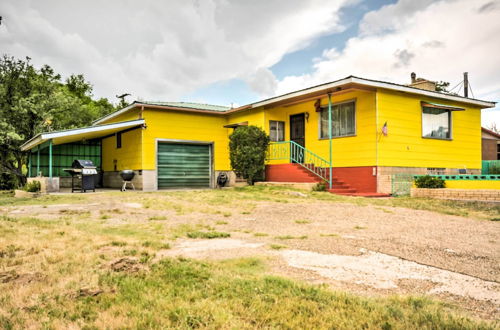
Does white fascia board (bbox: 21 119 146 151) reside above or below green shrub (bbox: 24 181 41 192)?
above

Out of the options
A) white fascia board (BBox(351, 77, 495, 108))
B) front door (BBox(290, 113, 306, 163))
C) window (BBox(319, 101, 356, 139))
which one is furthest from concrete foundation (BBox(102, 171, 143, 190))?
white fascia board (BBox(351, 77, 495, 108))

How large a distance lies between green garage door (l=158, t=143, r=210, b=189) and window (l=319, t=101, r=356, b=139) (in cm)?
596

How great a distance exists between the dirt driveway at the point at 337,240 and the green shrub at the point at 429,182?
1.80 metres

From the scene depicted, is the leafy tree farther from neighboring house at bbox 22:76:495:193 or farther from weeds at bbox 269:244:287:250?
weeds at bbox 269:244:287:250

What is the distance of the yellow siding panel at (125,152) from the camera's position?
639 inches

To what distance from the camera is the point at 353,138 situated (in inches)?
527

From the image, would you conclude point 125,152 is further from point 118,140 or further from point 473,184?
point 473,184

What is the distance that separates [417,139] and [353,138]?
97.8 inches

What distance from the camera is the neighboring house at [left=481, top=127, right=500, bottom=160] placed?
22.1 m

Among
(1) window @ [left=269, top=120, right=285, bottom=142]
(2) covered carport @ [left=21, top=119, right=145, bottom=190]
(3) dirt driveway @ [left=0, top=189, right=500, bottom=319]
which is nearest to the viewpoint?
(3) dirt driveway @ [left=0, top=189, right=500, bottom=319]

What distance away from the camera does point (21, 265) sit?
3.79 meters

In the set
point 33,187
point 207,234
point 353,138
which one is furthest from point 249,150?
point 207,234

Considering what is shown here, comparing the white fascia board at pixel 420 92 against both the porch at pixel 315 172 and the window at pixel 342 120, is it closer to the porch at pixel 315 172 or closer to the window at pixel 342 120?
the window at pixel 342 120

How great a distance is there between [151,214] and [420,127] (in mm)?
10699
